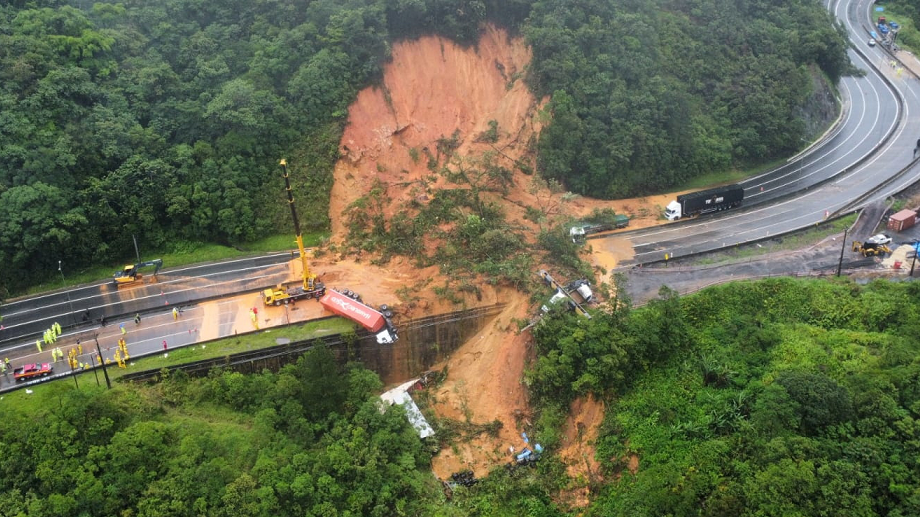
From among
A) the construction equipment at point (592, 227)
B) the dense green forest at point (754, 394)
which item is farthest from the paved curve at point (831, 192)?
the dense green forest at point (754, 394)

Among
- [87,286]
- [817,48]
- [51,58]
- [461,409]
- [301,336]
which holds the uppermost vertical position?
[51,58]

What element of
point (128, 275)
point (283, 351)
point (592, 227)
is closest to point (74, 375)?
point (128, 275)

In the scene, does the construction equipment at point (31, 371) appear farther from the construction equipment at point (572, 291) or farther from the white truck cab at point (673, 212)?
the white truck cab at point (673, 212)

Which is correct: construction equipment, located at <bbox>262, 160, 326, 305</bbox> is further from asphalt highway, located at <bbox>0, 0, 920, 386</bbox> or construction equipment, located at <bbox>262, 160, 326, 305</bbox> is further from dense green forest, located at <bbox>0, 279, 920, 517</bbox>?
dense green forest, located at <bbox>0, 279, 920, 517</bbox>

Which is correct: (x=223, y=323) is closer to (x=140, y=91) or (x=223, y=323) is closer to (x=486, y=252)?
(x=486, y=252)

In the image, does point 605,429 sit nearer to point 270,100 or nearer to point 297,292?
point 297,292

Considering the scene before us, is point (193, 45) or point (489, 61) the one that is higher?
point (193, 45)

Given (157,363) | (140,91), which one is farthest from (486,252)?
(140,91)
